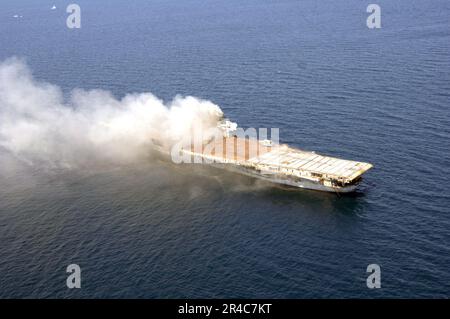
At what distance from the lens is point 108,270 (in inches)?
4419

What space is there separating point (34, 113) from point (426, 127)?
143 metres

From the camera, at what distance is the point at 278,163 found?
152 metres

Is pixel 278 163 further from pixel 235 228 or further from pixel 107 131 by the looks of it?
pixel 107 131

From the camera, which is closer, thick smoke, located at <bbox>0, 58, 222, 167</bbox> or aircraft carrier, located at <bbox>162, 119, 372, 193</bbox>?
aircraft carrier, located at <bbox>162, 119, 372, 193</bbox>

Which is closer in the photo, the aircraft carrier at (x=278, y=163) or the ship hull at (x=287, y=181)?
the ship hull at (x=287, y=181)

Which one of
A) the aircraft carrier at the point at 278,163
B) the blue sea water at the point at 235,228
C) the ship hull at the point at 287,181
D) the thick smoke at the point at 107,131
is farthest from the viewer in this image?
the thick smoke at the point at 107,131

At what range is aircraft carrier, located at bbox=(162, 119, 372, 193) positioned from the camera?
466 feet

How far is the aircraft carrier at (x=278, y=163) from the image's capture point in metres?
142

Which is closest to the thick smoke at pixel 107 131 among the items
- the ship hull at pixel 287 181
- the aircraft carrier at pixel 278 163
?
the aircraft carrier at pixel 278 163

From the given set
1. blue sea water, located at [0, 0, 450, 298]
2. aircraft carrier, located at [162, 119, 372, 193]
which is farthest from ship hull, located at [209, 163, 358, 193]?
blue sea water, located at [0, 0, 450, 298]

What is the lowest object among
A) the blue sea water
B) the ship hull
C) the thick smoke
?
the blue sea water

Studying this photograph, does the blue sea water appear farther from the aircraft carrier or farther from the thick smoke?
the thick smoke

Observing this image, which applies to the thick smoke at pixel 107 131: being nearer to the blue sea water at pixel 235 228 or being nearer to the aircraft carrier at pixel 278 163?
the blue sea water at pixel 235 228
